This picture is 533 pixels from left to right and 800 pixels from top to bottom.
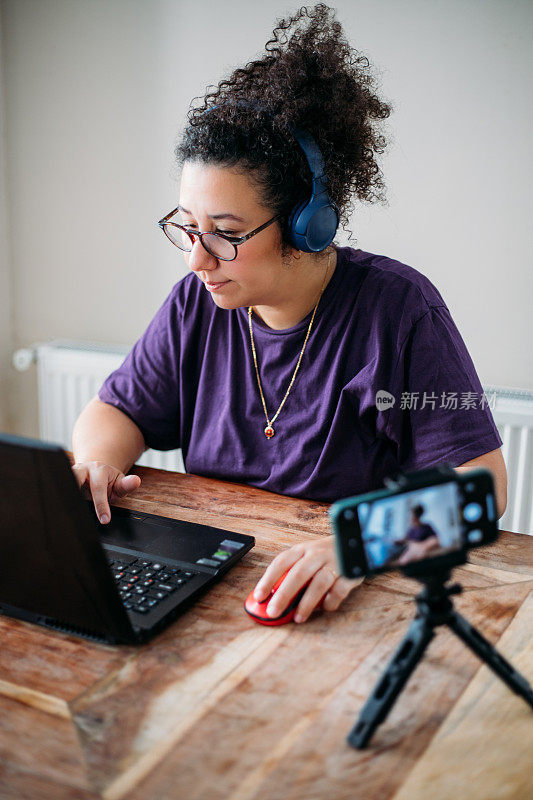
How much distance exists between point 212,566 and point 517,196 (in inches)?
55.1

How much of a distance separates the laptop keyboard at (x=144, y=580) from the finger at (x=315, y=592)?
144mm

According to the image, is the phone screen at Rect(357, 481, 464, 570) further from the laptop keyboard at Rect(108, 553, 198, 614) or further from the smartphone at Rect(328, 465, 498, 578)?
the laptop keyboard at Rect(108, 553, 198, 614)

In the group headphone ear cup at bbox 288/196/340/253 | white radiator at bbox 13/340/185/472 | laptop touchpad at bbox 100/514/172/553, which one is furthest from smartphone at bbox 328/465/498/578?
white radiator at bbox 13/340/185/472

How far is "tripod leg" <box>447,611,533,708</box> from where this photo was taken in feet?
2.18

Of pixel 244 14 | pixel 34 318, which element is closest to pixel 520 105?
pixel 244 14

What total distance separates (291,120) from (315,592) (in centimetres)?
74

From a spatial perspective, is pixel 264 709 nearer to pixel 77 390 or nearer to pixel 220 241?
pixel 220 241

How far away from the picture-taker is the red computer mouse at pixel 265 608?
0.81 meters

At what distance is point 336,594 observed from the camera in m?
0.84

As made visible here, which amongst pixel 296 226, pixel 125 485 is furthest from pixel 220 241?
pixel 125 485

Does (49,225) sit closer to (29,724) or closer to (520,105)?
(520,105)

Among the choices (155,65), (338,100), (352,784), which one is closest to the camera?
(352,784)

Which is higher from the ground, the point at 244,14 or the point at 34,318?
the point at 244,14

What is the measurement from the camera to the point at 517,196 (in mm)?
1874
